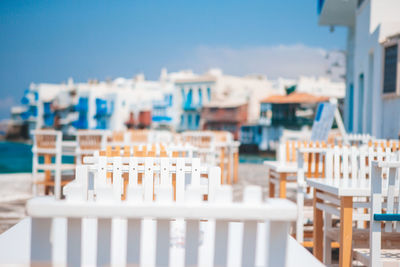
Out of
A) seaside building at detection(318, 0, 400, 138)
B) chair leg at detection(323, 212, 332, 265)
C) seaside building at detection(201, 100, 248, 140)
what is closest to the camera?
chair leg at detection(323, 212, 332, 265)

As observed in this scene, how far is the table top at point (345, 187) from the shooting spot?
10.2 feet

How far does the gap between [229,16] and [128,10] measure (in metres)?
29.0

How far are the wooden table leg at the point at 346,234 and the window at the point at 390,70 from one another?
768 centimetres

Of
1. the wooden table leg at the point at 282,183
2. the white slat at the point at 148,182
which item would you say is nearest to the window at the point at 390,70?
the wooden table leg at the point at 282,183

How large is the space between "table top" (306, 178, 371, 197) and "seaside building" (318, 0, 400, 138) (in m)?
7.11

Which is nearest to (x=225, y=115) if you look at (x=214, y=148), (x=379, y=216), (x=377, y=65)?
(x=377, y=65)

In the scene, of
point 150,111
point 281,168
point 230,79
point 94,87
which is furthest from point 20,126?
point 281,168

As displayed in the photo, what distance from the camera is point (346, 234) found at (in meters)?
3.10

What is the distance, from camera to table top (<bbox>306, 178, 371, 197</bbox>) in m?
3.10

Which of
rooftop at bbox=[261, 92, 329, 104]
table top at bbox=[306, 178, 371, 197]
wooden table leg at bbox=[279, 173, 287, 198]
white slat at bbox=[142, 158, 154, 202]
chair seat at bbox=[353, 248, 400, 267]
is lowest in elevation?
chair seat at bbox=[353, 248, 400, 267]

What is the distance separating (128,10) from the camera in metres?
139

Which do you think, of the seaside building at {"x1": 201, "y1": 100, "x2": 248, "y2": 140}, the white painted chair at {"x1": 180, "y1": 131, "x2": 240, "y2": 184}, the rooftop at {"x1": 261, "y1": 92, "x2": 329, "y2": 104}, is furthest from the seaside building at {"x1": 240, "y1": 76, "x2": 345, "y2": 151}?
the white painted chair at {"x1": 180, "y1": 131, "x2": 240, "y2": 184}

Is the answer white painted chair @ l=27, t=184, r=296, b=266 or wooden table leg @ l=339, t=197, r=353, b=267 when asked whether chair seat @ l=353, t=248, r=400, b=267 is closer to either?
wooden table leg @ l=339, t=197, r=353, b=267

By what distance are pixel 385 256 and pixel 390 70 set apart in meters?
8.22
